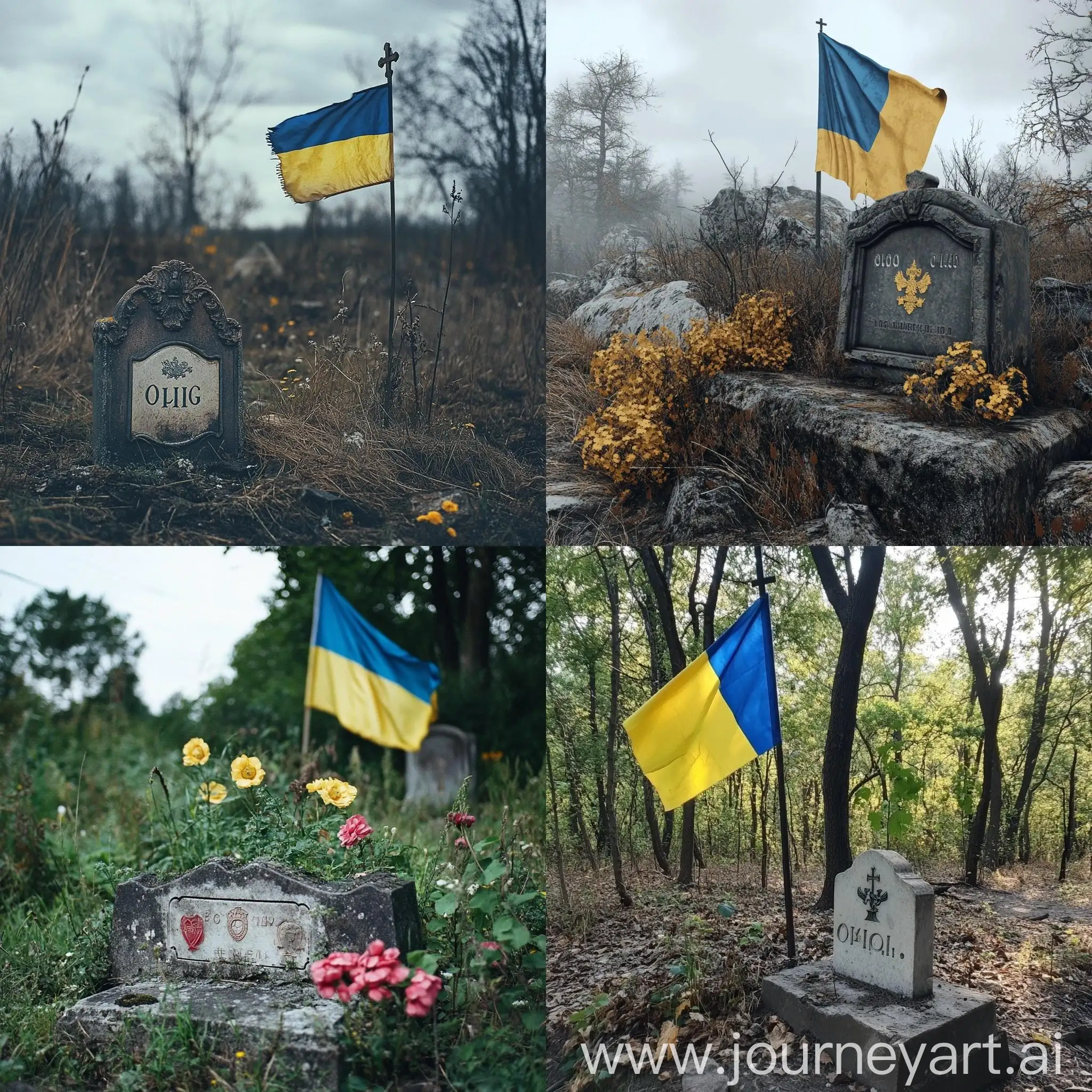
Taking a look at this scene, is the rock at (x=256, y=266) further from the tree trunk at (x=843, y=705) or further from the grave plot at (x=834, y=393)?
the tree trunk at (x=843, y=705)

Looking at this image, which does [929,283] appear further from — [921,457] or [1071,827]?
[1071,827]

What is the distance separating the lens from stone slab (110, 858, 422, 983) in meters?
4.20

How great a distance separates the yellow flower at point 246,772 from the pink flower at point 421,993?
1704mm

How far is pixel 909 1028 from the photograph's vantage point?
421cm

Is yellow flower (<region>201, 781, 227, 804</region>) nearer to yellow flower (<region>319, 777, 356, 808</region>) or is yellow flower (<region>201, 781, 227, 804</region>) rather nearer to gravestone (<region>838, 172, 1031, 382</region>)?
yellow flower (<region>319, 777, 356, 808</region>)

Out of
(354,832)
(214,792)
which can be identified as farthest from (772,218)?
(214,792)

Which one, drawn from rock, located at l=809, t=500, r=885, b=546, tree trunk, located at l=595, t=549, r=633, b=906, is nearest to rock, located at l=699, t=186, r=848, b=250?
rock, located at l=809, t=500, r=885, b=546

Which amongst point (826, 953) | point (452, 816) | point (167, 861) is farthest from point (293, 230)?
point (826, 953)

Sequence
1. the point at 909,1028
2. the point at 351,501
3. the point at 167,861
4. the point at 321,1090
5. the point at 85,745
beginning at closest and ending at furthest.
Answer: the point at 321,1090, the point at 909,1028, the point at 167,861, the point at 351,501, the point at 85,745

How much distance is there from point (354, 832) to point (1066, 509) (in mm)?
3837

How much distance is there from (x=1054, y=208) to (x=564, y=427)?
3117mm

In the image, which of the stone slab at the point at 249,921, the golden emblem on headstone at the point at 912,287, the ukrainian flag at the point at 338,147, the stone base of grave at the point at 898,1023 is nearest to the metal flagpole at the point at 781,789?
the stone base of grave at the point at 898,1023

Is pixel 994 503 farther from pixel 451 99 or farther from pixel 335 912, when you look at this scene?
pixel 451 99

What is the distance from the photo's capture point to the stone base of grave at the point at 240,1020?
3764 mm
